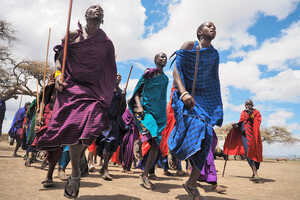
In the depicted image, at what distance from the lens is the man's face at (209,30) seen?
10.8 feet

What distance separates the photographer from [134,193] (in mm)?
3750

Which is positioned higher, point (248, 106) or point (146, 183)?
point (248, 106)

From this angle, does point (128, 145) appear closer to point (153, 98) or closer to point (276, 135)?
point (153, 98)

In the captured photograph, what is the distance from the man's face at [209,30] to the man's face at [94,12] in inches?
56.0

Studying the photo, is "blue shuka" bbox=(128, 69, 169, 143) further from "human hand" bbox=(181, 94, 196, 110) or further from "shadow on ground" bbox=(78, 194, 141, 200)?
"human hand" bbox=(181, 94, 196, 110)

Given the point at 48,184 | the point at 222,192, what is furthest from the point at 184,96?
the point at 48,184

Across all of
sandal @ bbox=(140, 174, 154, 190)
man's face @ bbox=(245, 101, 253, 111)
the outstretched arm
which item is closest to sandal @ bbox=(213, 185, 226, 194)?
sandal @ bbox=(140, 174, 154, 190)

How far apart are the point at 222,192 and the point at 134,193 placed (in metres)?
1.60

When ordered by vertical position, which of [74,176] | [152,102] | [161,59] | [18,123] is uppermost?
[161,59]

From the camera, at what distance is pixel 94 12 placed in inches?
124

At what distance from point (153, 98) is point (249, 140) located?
11.8ft

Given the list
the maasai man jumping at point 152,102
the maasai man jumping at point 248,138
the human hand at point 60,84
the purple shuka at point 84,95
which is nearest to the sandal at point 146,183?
the maasai man jumping at point 152,102

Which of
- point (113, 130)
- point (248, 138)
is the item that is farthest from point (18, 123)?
point (248, 138)

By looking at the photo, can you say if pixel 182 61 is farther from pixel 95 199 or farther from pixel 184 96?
pixel 95 199
